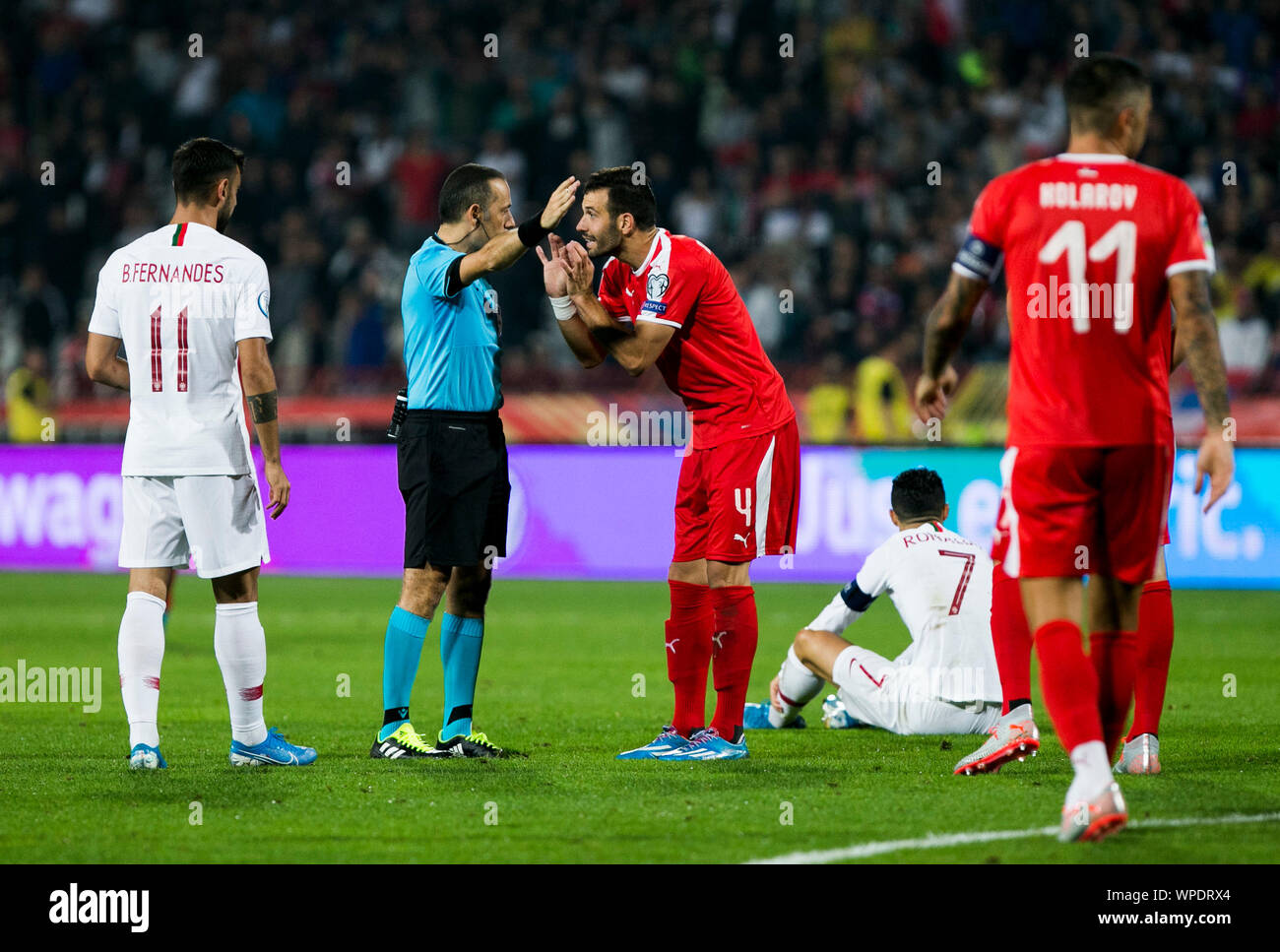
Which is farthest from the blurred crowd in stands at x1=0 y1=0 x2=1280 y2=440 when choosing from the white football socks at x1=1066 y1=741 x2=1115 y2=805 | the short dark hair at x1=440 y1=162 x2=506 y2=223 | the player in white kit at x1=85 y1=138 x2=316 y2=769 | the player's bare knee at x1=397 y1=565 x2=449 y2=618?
the white football socks at x1=1066 y1=741 x2=1115 y2=805

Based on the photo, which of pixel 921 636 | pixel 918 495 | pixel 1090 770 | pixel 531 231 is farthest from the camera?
pixel 918 495

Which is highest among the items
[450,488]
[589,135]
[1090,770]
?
[589,135]

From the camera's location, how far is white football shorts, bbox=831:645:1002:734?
274 inches

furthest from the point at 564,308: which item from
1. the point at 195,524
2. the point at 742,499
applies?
the point at 195,524

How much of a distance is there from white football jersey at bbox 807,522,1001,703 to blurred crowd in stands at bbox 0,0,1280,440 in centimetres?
963

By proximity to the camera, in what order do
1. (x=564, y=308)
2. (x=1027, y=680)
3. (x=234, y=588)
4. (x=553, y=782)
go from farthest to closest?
(x=564, y=308)
(x=1027, y=680)
(x=234, y=588)
(x=553, y=782)

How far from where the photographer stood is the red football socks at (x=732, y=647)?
653 centimetres

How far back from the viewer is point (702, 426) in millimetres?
6781

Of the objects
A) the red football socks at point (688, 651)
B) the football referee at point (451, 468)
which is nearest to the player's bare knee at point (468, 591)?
the football referee at point (451, 468)

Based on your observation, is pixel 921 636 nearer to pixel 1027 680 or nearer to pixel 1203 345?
pixel 1027 680

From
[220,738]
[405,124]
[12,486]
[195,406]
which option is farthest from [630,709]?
[405,124]

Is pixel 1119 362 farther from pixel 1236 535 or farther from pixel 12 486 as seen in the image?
pixel 12 486

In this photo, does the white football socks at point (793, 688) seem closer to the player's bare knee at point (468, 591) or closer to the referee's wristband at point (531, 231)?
the player's bare knee at point (468, 591)

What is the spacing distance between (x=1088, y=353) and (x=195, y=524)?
3.38 m
